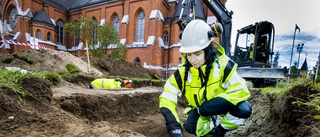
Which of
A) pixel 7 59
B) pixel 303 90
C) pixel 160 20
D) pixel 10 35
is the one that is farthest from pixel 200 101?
pixel 10 35

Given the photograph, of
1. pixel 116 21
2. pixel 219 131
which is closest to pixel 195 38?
pixel 219 131

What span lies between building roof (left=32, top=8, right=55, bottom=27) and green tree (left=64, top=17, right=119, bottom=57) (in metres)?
8.62

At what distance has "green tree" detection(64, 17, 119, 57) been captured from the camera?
1727 centimetres

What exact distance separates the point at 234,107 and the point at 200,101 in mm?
363

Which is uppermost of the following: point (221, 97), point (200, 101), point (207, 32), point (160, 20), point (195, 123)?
point (160, 20)

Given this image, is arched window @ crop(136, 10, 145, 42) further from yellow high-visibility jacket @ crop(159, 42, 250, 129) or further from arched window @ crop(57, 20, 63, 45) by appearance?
yellow high-visibility jacket @ crop(159, 42, 250, 129)

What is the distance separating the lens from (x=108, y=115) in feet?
14.5

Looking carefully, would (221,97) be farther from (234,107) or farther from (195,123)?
(195,123)

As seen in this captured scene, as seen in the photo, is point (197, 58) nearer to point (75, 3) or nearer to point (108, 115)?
point (108, 115)

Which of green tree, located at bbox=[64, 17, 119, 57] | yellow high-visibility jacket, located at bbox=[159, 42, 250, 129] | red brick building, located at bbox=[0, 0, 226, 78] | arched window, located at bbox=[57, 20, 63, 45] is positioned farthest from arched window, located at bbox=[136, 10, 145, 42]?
yellow high-visibility jacket, located at bbox=[159, 42, 250, 129]

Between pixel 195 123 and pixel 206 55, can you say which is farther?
pixel 195 123

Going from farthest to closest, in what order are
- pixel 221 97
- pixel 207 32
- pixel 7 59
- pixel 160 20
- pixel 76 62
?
1. pixel 160 20
2. pixel 76 62
3. pixel 7 59
4. pixel 207 32
5. pixel 221 97

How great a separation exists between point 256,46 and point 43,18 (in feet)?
89.3

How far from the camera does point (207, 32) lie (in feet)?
5.92
